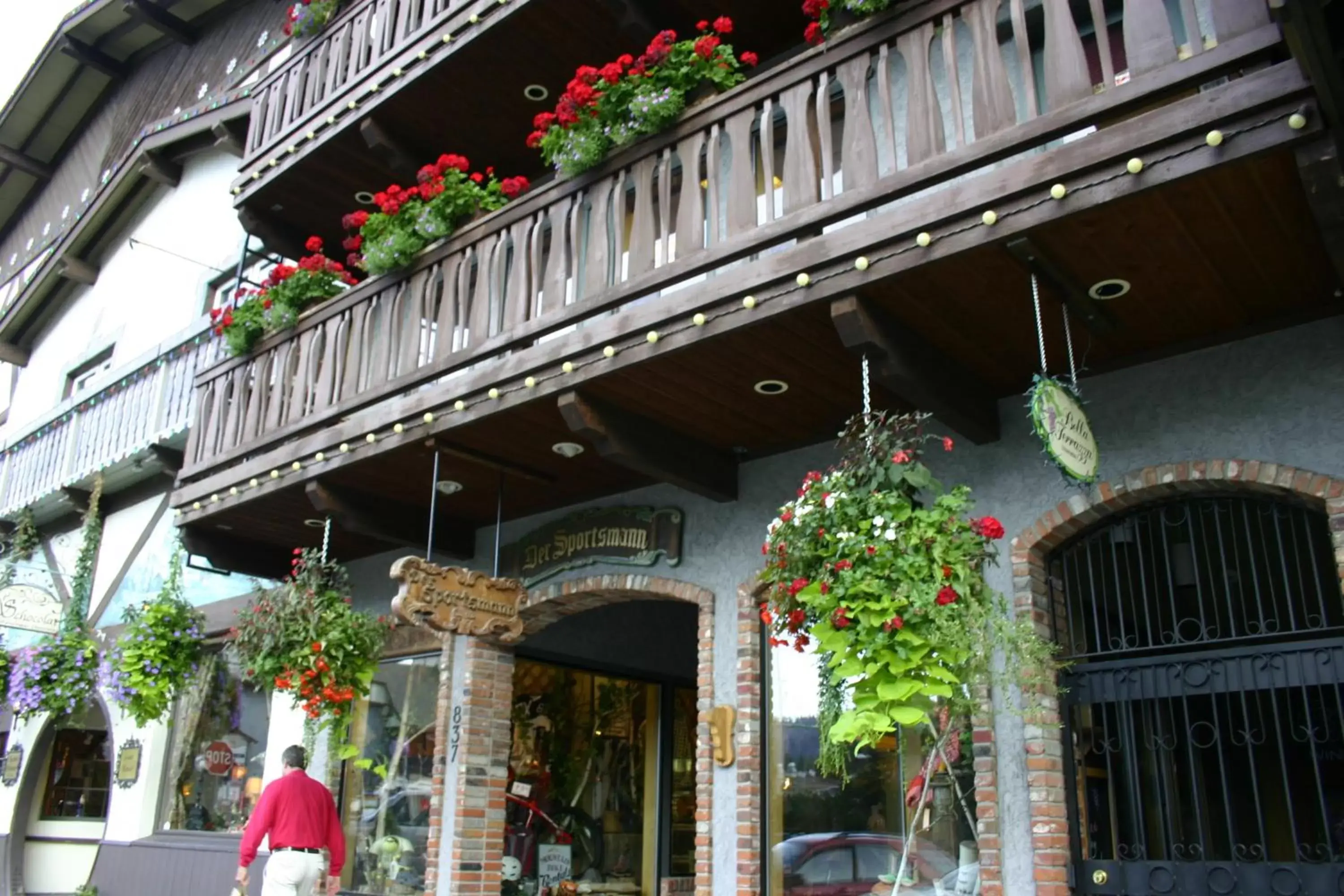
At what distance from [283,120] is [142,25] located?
8.50m

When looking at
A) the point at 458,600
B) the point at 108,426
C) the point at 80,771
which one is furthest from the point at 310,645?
the point at 80,771

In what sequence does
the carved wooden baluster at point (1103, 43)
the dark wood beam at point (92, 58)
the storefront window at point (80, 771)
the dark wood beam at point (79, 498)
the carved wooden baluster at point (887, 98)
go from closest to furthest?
the carved wooden baluster at point (1103, 43) < the carved wooden baluster at point (887, 98) < the storefront window at point (80, 771) < the dark wood beam at point (79, 498) < the dark wood beam at point (92, 58)

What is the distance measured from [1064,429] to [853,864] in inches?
126

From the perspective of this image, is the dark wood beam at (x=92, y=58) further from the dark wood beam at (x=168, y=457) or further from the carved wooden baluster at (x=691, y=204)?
the carved wooden baluster at (x=691, y=204)

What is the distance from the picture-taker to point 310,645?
26.2 feet

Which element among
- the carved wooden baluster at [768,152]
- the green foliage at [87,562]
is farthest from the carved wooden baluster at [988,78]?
the green foliage at [87,562]

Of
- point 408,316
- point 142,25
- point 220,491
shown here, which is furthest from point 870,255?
point 142,25

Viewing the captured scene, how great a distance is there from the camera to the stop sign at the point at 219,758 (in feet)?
38.8

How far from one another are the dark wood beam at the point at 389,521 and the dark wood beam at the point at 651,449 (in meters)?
2.33

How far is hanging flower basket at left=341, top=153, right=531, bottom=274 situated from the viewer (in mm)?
8086

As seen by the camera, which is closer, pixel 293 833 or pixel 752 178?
pixel 752 178

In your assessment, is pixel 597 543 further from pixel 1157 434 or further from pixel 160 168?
pixel 160 168

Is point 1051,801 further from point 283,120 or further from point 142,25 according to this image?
point 142,25

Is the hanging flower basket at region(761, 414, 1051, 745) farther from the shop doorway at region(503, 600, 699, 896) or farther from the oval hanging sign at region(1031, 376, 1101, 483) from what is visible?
the shop doorway at region(503, 600, 699, 896)
